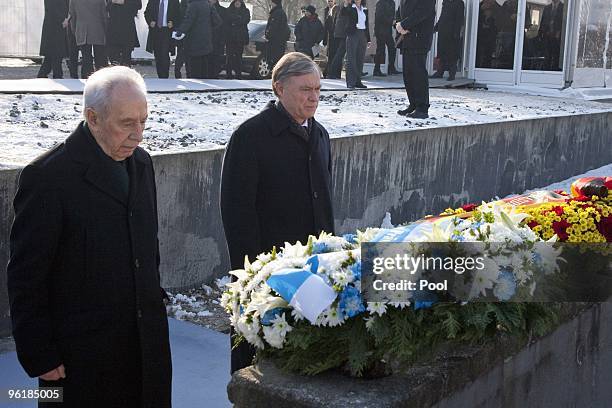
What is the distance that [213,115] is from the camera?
9.84m

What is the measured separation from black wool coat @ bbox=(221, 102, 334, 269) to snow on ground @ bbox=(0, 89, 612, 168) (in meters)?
2.23

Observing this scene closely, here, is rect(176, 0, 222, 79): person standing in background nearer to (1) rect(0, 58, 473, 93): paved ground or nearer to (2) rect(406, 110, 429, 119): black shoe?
(1) rect(0, 58, 473, 93): paved ground

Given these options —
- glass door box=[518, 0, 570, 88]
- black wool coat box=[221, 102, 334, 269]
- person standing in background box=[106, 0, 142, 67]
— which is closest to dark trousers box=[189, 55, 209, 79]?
person standing in background box=[106, 0, 142, 67]

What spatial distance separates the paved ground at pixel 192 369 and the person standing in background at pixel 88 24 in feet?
30.3

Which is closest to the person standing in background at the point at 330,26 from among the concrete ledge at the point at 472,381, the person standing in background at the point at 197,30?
the person standing in background at the point at 197,30

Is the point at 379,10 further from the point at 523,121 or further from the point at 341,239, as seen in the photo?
the point at 341,239

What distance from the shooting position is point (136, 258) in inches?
120

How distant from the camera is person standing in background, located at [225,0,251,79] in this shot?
18344mm

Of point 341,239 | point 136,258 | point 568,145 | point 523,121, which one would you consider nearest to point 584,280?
point 341,239

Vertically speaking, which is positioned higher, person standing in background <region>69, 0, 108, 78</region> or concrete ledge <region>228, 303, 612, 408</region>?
person standing in background <region>69, 0, 108, 78</region>

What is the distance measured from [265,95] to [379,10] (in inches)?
301

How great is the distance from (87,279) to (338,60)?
14.8 meters

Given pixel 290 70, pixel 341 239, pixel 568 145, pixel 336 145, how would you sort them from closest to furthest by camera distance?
pixel 341 239, pixel 290 70, pixel 336 145, pixel 568 145

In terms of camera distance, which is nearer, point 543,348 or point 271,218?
point 543,348
